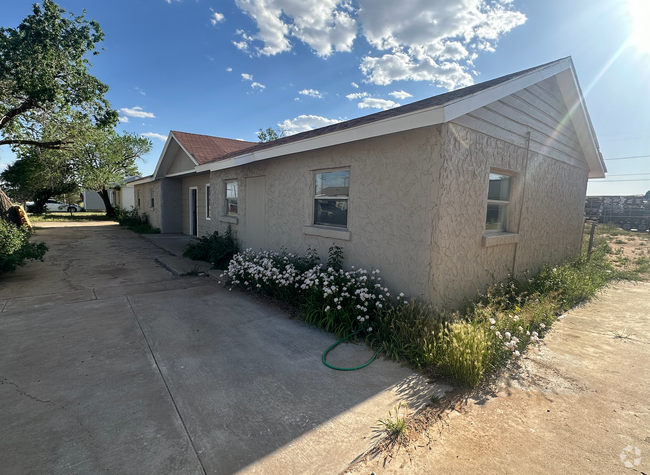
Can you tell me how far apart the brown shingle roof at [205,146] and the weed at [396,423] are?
10.1m

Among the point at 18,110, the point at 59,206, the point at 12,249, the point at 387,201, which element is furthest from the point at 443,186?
the point at 59,206

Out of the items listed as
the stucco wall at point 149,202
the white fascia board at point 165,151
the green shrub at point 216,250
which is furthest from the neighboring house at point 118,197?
the green shrub at point 216,250

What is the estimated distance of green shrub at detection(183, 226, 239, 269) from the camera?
866 centimetres

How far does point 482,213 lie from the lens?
5277 mm

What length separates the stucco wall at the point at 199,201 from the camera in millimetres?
13133

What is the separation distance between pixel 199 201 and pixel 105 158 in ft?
46.3

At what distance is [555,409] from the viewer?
302 centimetres

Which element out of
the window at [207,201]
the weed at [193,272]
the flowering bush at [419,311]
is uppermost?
the window at [207,201]

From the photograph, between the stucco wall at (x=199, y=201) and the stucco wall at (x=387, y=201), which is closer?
the stucco wall at (x=387, y=201)

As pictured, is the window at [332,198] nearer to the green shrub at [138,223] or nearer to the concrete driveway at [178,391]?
the concrete driveway at [178,391]

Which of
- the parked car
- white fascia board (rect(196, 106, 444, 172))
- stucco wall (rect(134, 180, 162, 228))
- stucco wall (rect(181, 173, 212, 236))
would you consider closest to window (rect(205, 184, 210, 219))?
stucco wall (rect(181, 173, 212, 236))

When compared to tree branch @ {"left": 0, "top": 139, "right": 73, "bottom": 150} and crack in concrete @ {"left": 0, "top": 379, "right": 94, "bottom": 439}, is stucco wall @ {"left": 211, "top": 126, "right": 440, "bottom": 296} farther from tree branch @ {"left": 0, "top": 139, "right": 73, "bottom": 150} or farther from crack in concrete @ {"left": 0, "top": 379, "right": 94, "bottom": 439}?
tree branch @ {"left": 0, "top": 139, "right": 73, "bottom": 150}

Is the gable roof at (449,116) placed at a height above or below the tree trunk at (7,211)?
above

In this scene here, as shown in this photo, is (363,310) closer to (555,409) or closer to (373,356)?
(373,356)
